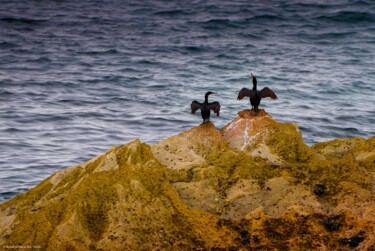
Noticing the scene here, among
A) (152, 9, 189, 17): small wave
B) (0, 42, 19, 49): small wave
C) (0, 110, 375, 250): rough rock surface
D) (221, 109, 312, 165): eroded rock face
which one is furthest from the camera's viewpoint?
(152, 9, 189, 17): small wave

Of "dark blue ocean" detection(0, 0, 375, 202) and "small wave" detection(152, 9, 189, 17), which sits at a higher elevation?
"small wave" detection(152, 9, 189, 17)

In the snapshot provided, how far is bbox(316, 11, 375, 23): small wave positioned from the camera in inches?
1613

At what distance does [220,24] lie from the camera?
40.9 m

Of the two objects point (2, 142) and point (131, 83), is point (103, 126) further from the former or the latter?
point (131, 83)

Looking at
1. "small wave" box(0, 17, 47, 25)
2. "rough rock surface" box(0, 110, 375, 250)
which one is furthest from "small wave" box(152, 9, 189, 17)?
"rough rock surface" box(0, 110, 375, 250)

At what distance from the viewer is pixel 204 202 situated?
8.38 m

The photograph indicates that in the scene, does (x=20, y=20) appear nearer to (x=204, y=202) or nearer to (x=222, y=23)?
Result: (x=222, y=23)

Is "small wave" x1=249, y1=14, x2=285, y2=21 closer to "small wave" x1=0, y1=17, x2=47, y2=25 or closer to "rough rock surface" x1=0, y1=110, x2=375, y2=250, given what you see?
"small wave" x1=0, y1=17, x2=47, y2=25

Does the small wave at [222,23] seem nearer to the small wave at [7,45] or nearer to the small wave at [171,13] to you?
the small wave at [171,13]

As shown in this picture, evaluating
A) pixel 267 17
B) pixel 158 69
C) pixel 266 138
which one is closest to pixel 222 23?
pixel 267 17

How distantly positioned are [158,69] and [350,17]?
16122 mm

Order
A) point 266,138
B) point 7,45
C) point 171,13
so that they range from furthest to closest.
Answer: point 171,13
point 7,45
point 266,138

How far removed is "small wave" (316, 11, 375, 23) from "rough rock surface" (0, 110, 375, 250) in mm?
32867

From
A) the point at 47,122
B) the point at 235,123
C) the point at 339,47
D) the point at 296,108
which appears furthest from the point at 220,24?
the point at 235,123
